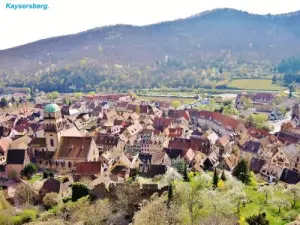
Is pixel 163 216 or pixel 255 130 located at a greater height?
pixel 163 216

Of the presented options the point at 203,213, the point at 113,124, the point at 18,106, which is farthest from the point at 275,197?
the point at 18,106

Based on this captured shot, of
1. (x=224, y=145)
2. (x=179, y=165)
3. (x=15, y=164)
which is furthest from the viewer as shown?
(x=224, y=145)

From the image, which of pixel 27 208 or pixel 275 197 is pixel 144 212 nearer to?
pixel 275 197

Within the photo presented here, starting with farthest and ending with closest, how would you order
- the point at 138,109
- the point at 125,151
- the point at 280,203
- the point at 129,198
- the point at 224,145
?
the point at 138,109
the point at 224,145
the point at 125,151
the point at 129,198
the point at 280,203

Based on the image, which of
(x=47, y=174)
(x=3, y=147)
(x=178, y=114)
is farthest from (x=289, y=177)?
(x=3, y=147)

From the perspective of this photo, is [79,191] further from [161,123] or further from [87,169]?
[161,123]

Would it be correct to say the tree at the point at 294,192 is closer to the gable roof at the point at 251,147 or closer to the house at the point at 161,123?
the gable roof at the point at 251,147
